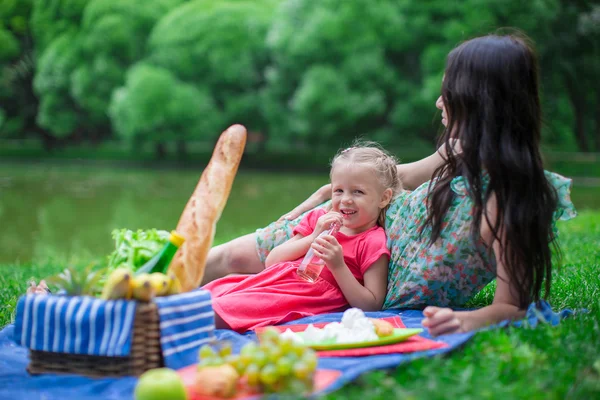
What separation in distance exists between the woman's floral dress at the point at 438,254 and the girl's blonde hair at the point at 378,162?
9 centimetres

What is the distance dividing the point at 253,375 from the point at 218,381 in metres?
0.12

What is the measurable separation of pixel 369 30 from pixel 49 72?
19272 millimetres

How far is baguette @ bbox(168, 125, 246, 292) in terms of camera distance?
9.43ft

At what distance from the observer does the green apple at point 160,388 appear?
222 centimetres

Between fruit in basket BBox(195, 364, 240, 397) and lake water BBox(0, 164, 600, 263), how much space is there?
576 centimetres

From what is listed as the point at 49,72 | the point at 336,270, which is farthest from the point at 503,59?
the point at 49,72

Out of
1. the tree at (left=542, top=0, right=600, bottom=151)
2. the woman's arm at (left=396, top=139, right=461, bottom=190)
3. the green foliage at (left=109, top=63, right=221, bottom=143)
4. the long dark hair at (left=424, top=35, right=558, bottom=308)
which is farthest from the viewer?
the green foliage at (left=109, top=63, right=221, bottom=143)

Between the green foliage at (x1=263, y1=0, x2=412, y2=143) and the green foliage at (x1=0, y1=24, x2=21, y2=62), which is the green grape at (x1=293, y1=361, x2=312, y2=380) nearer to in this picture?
the green foliage at (x1=263, y1=0, x2=412, y2=143)

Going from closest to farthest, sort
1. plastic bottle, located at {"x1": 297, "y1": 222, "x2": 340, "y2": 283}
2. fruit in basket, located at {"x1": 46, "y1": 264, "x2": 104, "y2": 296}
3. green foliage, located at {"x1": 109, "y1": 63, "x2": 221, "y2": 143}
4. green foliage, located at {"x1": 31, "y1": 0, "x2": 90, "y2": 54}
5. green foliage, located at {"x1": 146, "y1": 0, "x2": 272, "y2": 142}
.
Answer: fruit in basket, located at {"x1": 46, "y1": 264, "x2": 104, "y2": 296} → plastic bottle, located at {"x1": 297, "y1": 222, "x2": 340, "y2": 283} → green foliage, located at {"x1": 109, "y1": 63, "x2": 221, "y2": 143} → green foliage, located at {"x1": 146, "y1": 0, "x2": 272, "y2": 142} → green foliage, located at {"x1": 31, "y1": 0, "x2": 90, "y2": 54}

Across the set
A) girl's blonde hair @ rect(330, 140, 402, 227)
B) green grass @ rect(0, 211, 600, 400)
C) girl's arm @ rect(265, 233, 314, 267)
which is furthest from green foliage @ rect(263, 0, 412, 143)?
green grass @ rect(0, 211, 600, 400)

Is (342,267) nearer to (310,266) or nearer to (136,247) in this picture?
(310,266)

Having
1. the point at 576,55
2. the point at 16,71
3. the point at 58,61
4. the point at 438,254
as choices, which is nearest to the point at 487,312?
the point at 438,254

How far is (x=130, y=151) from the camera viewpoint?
35.2m

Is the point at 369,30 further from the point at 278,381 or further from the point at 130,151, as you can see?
the point at 278,381
